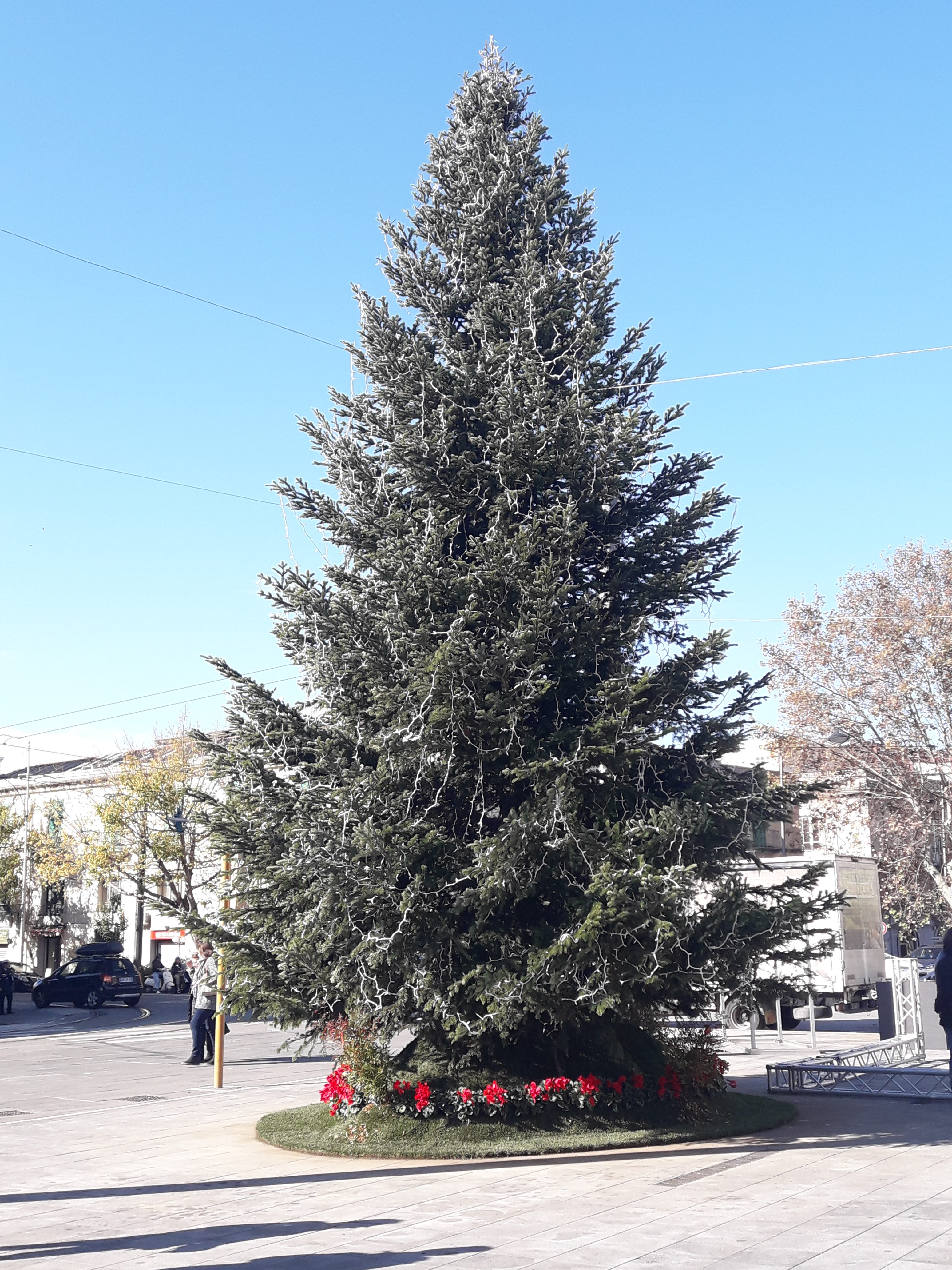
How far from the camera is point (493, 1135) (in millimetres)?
10836

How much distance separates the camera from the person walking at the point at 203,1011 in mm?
17312

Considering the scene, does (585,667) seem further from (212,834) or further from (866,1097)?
(866,1097)

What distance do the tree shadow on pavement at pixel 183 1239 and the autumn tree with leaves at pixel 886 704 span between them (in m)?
26.7

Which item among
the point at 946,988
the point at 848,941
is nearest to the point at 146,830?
the point at 848,941

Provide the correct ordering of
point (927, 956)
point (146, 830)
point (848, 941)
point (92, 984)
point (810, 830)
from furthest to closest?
point (146, 830), point (92, 984), point (810, 830), point (927, 956), point (848, 941)

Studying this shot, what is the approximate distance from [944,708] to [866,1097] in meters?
21.5

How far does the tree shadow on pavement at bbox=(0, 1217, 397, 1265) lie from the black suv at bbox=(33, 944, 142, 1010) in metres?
32.7

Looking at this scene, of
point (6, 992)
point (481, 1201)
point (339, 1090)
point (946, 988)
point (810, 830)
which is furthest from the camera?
point (810, 830)

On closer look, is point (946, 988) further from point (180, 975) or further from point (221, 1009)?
point (180, 975)

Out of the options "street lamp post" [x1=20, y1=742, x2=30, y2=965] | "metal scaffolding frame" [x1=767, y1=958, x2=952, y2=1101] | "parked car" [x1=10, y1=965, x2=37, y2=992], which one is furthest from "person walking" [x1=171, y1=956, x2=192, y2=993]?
"metal scaffolding frame" [x1=767, y1=958, x2=952, y2=1101]

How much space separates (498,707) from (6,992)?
32.4 m

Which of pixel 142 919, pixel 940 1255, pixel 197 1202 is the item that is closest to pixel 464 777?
pixel 197 1202

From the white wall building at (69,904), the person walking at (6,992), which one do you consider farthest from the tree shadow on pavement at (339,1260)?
the white wall building at (69,904)

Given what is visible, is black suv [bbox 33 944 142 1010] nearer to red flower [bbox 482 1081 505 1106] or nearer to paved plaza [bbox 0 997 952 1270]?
paved plaza [bbox 0 997 952 1270]
